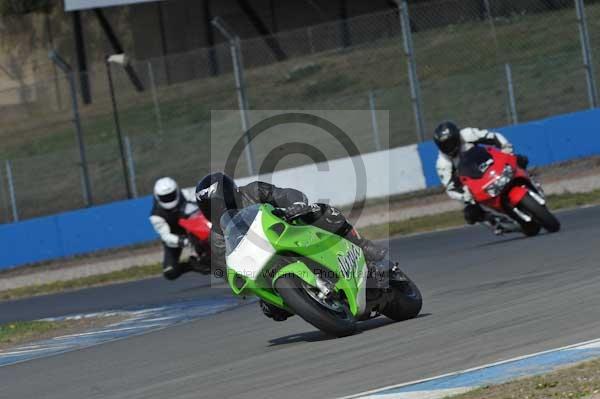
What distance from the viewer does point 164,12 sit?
125ft

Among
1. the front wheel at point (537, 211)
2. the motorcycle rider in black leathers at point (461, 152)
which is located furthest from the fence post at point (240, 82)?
the front wheel at point (537, 211)

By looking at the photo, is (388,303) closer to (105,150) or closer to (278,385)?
(278,385)

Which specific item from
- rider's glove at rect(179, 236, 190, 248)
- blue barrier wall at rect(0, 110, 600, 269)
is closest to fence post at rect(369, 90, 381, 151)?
blue barrier wall at rect(0, 110, 600, 269)

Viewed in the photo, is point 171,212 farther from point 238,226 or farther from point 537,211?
point 238,226

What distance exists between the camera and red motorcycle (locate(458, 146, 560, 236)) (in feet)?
43.9

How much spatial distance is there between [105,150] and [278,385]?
1886cm

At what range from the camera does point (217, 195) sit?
→ 842 centimetres

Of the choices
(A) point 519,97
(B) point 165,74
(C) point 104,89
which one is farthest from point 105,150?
(A) point 519,97

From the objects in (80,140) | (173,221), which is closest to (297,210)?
(173,221)

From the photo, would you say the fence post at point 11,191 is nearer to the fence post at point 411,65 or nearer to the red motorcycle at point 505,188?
the fence post at point 411,65

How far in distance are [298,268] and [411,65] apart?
12853 mm

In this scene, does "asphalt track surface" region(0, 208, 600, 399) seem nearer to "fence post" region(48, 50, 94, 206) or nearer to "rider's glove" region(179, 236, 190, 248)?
"rider's glove" region(179, 236, 190, 248)

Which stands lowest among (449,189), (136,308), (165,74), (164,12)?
(136,308)

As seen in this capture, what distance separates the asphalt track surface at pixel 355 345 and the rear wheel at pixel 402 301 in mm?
108
